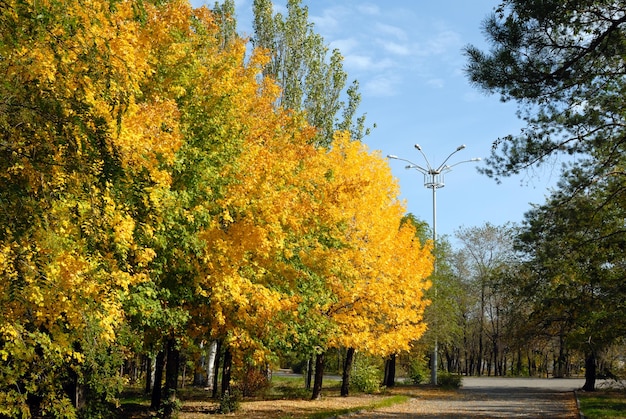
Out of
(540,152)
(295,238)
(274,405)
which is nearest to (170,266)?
(295,238)

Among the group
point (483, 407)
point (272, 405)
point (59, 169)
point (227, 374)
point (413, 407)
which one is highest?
point (59, 169)

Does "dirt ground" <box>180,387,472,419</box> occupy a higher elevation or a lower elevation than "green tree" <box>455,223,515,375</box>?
lower

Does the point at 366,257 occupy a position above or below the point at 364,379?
above

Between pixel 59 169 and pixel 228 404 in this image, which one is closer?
pixel 59 169

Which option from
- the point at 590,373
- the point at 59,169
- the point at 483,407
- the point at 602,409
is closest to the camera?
the point at 59,169

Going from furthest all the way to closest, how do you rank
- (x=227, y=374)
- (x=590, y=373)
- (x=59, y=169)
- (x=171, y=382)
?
1. (x=590, y=373)
2. (x=227, y=374)
3. (x=171, y=382)
4. (x=59, y=169)

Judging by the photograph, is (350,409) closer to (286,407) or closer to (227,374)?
(286,407)

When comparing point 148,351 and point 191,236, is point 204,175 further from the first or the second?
point 148,351

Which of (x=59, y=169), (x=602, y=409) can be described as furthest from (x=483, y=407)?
(x=59, y=169)

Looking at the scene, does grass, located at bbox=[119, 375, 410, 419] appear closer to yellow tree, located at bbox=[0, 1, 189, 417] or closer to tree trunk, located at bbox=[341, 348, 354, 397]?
tree trunk, located at bbox=[341, 348, 354, 397]

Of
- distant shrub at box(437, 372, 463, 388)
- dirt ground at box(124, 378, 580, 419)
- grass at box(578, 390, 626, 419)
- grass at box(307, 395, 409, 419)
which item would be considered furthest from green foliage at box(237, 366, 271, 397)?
grass at box(578, 390, 626, 419)

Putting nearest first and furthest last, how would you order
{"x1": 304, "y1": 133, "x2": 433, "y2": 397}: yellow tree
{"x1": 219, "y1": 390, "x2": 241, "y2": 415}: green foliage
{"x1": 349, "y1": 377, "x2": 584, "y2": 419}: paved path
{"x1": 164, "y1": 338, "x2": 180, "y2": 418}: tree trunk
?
{"x1": 164, "y1": 338, "x2": 180, "y2": 418}: tree trunk → {"x1": 219, "y1": 390, "x2": 241, "y2": 415}: green foliage → {"x1": 349, "y1": 377, "x2": 584, "y2": 419}: paved path → {"x1": 304, "y1": 133, "x2": 433, "y2": 397}: yellow tree

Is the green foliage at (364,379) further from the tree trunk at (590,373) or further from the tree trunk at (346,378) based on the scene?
the tree trunk at (590,373)

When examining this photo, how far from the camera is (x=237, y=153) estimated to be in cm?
1340
